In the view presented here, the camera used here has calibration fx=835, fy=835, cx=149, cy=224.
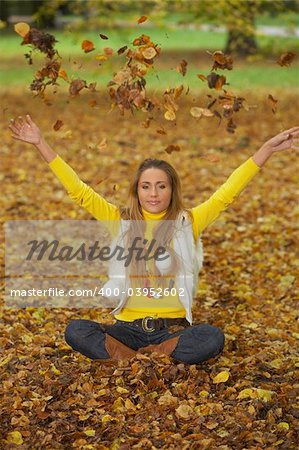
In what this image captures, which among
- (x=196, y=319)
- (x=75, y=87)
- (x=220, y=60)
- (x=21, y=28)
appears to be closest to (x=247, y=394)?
(x=196, y=319)

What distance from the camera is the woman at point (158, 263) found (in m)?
4.56

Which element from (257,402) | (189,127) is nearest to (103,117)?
(189,127)

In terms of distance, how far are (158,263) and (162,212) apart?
298 mm

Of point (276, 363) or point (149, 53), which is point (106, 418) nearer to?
point (276, 363)

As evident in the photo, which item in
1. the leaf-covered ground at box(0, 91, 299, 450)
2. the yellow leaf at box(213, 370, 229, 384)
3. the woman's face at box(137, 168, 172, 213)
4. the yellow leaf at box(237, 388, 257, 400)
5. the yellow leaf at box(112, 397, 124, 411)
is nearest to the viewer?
the leaf-covered ground at box(0, 91, 299, 450)

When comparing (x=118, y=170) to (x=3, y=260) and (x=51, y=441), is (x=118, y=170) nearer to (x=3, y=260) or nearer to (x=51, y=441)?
A: (x=3, y=260)

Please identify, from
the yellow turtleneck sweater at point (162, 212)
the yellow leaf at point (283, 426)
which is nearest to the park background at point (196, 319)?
the yellow leaf at point (283, 426)

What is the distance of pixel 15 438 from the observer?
3.84 meters

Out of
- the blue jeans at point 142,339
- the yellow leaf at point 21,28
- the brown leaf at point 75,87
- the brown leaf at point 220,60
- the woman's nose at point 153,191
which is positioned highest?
the yellow leaf at point 21,28

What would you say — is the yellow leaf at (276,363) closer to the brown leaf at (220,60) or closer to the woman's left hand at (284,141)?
the woman's left hand at (284,141)

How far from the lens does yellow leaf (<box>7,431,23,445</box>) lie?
3.82m
